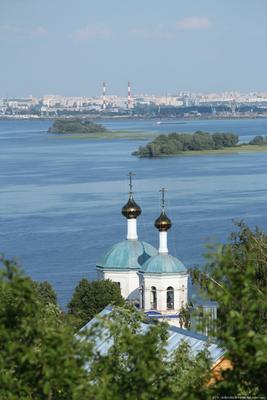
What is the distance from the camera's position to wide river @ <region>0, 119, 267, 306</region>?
44.2 ft

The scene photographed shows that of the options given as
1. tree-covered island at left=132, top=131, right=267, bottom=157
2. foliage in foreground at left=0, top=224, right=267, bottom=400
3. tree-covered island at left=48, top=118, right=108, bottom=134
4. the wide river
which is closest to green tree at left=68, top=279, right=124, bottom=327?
the wide river

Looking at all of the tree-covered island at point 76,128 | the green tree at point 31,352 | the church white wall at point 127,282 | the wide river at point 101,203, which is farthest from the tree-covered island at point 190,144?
the green tree at point 31,352

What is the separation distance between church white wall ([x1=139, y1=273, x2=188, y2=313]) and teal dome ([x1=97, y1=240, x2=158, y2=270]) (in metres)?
0.29

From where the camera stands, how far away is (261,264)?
25.0 ft

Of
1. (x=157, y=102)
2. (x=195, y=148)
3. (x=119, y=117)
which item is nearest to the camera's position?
(x=195, y=148)

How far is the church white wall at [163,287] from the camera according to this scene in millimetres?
8086

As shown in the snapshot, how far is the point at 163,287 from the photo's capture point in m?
8.14

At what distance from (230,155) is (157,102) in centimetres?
6624

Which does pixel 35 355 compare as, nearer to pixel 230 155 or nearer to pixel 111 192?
pixel 111 192

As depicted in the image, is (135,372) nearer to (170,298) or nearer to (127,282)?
(170,298)

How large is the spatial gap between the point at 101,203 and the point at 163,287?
11146 millimetres

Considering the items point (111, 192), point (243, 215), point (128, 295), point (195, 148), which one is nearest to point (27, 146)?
point (195, 148)

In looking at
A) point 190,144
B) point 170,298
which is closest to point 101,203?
point 170,298

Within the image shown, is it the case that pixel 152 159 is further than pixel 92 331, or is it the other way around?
pixel 152 159
